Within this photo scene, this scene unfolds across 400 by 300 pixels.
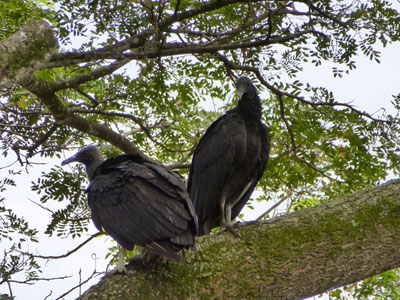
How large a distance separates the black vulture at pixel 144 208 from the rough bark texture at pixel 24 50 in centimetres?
85

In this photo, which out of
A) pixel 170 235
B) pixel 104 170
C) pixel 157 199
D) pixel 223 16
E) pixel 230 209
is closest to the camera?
pixel 170 235

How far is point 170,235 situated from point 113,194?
50 centimetres

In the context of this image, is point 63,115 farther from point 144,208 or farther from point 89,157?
point 144,208

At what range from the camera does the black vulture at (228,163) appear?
3.87m

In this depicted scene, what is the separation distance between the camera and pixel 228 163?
3.87 metres

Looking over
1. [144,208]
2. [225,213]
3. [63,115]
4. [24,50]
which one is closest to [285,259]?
[144,208]

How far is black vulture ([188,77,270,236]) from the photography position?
387cm

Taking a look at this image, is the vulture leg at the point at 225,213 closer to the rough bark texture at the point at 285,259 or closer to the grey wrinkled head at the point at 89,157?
the rough bark texture at the point at 285,259

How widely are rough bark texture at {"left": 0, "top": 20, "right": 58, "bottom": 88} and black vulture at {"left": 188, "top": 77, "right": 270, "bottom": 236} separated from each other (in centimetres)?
178

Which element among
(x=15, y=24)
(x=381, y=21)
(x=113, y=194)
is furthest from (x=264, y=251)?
(x=15, y=24)

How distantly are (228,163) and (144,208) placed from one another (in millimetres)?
1293

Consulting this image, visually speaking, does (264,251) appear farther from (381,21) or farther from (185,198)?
(381,21)

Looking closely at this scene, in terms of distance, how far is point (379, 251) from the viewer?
102 inches

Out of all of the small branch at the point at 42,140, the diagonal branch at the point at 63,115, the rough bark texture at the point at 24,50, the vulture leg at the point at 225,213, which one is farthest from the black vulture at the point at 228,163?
the rough bark texture at the point at 24,50
